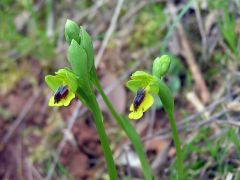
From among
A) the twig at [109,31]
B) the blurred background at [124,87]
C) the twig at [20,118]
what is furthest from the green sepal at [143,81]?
the twig at [20,118]

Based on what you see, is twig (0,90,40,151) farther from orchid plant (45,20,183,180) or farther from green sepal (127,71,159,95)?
green sepal (127,71,159,95)

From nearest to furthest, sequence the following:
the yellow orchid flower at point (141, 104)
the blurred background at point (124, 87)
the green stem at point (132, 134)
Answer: the yellow orchid flower at point (141, 104) → the green stem at point (132, 134) → the blurred background at point (124, 87)

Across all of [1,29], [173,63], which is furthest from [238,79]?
[1,29]

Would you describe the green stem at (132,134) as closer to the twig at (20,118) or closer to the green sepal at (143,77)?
the green sepal at (143,77)

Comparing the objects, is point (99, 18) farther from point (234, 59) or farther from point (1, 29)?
point (234, 59)

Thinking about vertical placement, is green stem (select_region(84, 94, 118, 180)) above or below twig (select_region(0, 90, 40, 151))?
below

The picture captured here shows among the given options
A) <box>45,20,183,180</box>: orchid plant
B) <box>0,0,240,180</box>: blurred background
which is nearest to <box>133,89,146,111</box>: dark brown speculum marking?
<box>45,20,183,180</box>: orchid plant
